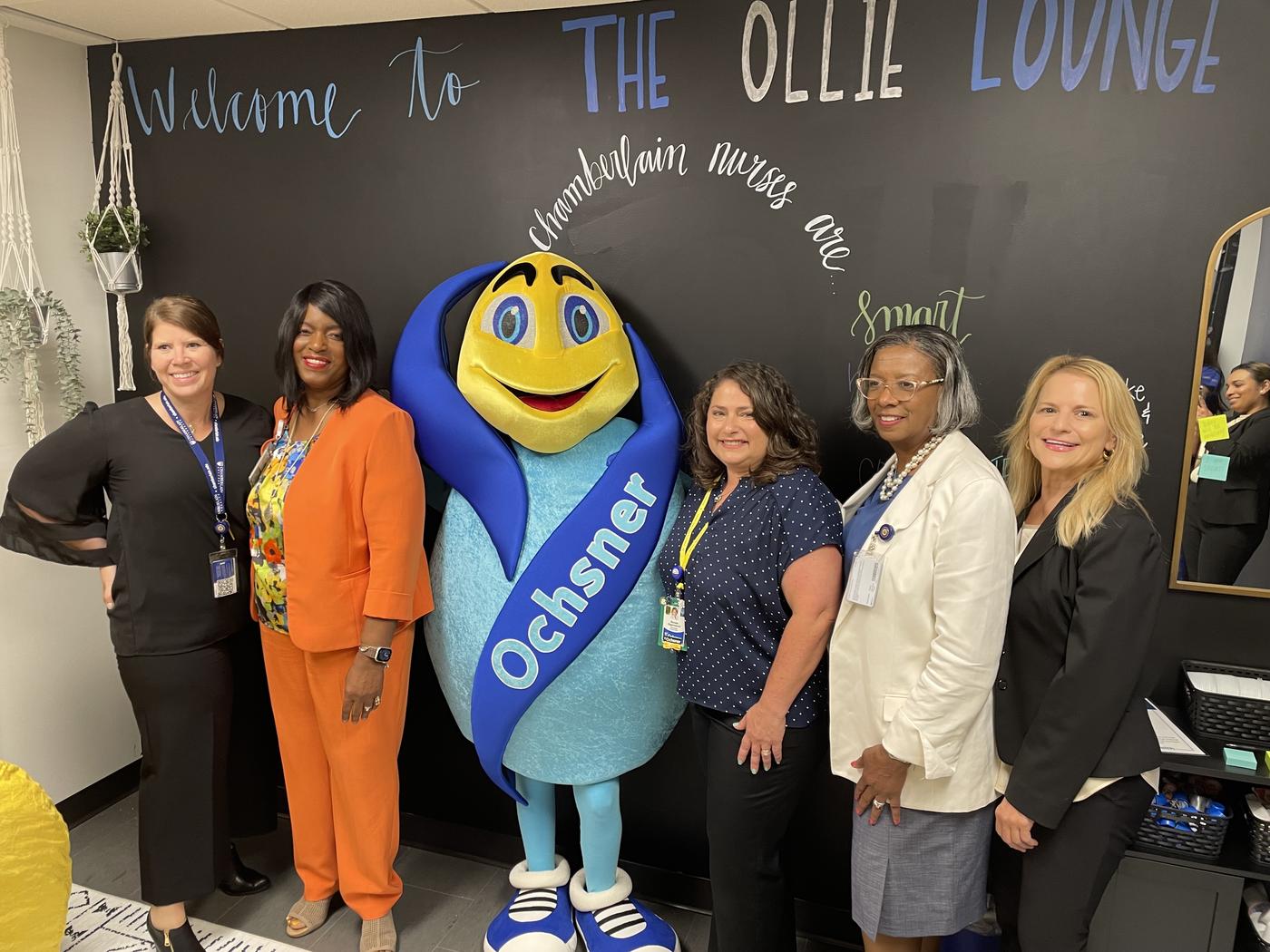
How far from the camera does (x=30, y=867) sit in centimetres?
191

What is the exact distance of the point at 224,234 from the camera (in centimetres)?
268

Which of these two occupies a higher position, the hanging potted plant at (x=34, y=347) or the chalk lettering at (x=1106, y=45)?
the chalk lettering at (x=1106, y=45)

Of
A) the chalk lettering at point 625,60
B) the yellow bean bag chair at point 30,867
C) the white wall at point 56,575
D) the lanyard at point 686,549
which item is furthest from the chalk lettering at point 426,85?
the yellow bean bag chair at point 30,867

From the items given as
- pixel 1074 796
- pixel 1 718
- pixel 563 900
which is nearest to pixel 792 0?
pixel 1074 796

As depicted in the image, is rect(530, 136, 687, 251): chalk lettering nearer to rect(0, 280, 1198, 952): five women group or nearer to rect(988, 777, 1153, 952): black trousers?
rect(0, 280, 1198, 952): five women group

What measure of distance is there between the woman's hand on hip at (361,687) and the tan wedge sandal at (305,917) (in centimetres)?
69

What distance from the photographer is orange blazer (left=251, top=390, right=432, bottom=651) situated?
1.99m

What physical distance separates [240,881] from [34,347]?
1.60 metres

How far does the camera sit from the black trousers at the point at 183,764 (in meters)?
2.16

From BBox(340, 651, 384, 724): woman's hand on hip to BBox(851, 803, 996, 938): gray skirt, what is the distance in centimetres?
108

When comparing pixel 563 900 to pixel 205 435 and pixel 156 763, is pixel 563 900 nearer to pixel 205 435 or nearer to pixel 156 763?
pixel 156 763

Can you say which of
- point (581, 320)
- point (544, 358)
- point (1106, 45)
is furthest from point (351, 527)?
point (1106, 45)

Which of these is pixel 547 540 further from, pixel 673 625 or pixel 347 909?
pixel 347 909

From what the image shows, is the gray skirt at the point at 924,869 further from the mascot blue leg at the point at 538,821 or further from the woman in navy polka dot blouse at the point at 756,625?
the mascot blue leg at the point at 538,821
